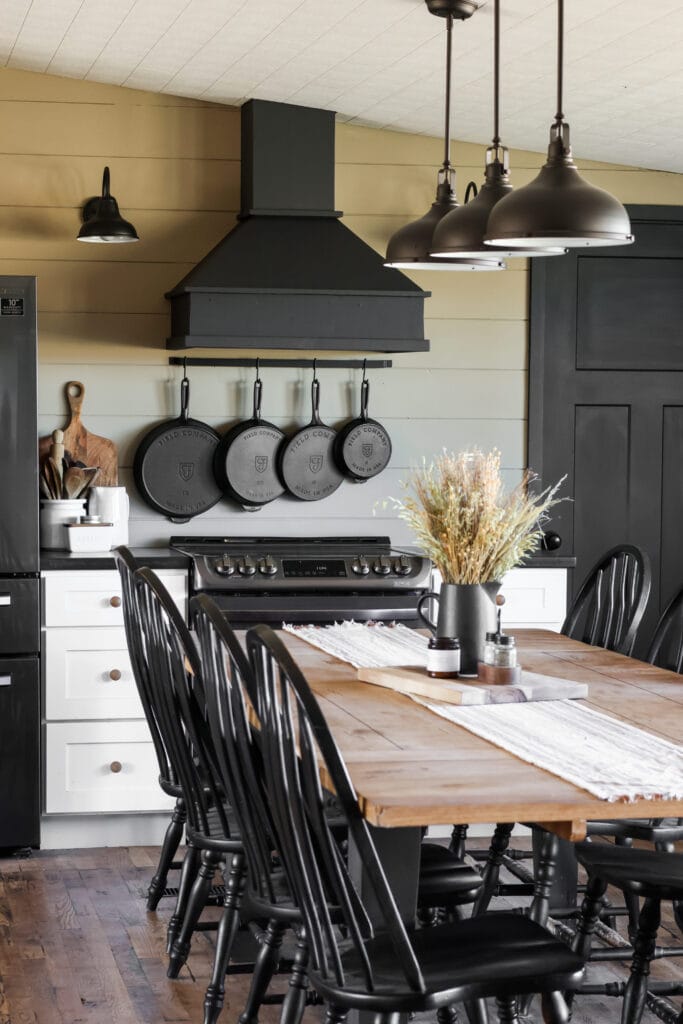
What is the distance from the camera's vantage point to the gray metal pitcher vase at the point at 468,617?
3045mm

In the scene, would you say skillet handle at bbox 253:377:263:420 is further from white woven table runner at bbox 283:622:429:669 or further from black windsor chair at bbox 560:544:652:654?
black windsor chair at bbox 560:544:652:654

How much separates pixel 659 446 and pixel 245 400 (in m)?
1.63

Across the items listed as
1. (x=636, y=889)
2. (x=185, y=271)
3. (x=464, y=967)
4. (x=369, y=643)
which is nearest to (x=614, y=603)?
(x=369, y=643)

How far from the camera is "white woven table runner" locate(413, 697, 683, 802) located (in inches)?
84.4

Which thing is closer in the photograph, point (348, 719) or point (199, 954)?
point (348, 719)

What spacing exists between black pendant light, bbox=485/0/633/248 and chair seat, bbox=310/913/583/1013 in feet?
3.97

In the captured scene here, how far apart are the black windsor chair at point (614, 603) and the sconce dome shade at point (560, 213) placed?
4.52 ft

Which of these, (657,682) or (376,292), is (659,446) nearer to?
(376,292)

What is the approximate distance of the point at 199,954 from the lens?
3543 millimetres

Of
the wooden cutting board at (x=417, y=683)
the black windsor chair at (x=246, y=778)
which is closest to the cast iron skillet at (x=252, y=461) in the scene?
the wooden cutting board at (x=417, y=683)

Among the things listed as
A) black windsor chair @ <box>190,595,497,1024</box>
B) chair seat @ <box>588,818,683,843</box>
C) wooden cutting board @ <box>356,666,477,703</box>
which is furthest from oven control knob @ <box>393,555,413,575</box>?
black windsor chair @ <box>190,595,497,1024</box>

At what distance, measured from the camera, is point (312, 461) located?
513cm

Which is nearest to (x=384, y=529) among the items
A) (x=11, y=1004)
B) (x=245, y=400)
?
(x=245, y=400)

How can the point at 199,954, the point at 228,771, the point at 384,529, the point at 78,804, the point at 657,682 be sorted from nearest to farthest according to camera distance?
the point at 228,771, the point at 657,682, the point at 199,954, the point at 78,804, the point at 384,529
